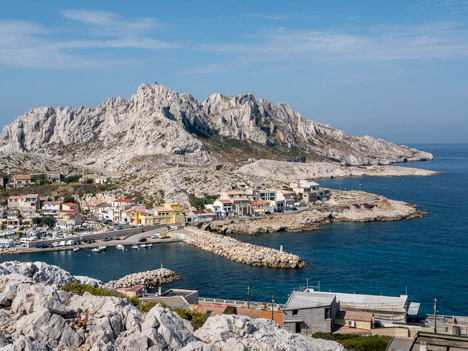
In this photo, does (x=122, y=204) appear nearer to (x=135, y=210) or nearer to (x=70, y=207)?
(x=135, y=210)

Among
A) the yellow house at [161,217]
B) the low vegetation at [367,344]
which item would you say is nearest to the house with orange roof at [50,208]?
the yellow house at [161,217]

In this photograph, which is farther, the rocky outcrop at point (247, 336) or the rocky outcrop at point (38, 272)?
the rocky outcrop at point (38, 272)

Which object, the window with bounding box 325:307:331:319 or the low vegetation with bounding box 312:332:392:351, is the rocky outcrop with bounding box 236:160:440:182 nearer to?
the window with bounding box 325:307:331:319

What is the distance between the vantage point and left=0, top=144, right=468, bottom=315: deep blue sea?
3597 centimetres

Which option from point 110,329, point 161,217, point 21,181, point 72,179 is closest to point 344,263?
point 161,217

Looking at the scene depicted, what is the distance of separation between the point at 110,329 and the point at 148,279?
27694mm

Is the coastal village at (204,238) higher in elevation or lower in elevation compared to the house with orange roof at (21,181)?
lower

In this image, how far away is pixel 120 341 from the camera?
1175 centimetres

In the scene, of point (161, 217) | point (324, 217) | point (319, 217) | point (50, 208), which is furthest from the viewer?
point (50, 208)

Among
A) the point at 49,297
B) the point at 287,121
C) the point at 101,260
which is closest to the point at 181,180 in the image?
the point at 101,260

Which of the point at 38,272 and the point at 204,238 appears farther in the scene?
the point at 204,238

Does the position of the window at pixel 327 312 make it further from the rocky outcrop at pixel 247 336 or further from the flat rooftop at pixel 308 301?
the rocky outcrop at pixel 247 336

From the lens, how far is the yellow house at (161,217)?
205ft

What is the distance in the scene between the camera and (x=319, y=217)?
219ft
